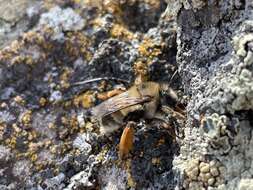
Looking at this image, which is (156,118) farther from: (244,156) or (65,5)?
(65,5)

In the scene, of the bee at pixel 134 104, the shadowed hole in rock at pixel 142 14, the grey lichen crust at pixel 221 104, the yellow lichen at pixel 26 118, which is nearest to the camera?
the grey lichen crust at pixel 221 104

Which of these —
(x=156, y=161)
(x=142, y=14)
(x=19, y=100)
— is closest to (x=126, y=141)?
(x=156, y=161)

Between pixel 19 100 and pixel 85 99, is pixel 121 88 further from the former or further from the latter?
pixel 19 100

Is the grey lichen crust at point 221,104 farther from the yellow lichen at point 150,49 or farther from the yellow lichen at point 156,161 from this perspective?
the yellow lichen at point 150,49

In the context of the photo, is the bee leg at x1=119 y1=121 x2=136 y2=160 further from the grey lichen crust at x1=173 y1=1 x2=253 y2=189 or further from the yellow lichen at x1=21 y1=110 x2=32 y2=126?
the yellow lichen at x1=21 y1=110 x2=32 y2=126

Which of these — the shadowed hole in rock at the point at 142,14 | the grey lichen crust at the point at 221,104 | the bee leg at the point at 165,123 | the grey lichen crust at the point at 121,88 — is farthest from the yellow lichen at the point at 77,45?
the grey lichen crust at the point at 221,104
